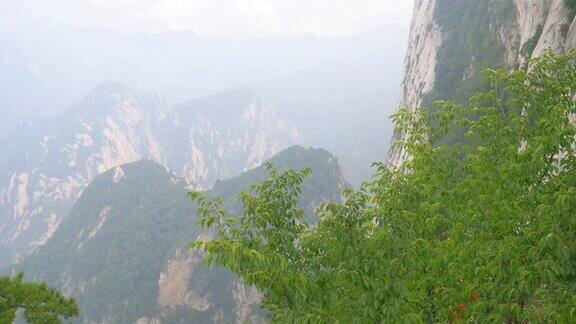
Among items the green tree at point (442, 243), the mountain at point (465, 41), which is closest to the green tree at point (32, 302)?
the green tree at point (442, 243)

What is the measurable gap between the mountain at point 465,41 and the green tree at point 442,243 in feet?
88.4

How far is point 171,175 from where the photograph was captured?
19012cm

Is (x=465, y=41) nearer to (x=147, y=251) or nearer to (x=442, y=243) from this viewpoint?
(x=442, y=243)

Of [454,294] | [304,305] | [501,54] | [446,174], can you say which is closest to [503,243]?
[454,294]

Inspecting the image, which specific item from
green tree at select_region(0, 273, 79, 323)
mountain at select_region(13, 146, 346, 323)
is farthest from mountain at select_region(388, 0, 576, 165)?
mountain at select_region(13, 146, 346, 323)

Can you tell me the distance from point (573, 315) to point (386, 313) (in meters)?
3.49

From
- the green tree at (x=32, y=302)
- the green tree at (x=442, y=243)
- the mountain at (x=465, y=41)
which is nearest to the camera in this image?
the green tree at (x=442, y=243)

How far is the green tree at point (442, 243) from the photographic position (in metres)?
9.53

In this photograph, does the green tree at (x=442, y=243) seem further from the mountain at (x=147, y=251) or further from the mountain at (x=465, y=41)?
the mountain at (x=147, y=251)

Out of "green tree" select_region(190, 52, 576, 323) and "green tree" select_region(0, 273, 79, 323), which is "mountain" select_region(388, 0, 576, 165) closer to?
"green tree" select_region(190, 52, 576, 323)

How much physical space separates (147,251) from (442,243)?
144514 mm

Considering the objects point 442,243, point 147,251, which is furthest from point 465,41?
point 147,251

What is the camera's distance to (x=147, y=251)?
14650cm

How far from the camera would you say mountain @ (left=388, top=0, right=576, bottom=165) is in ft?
150
